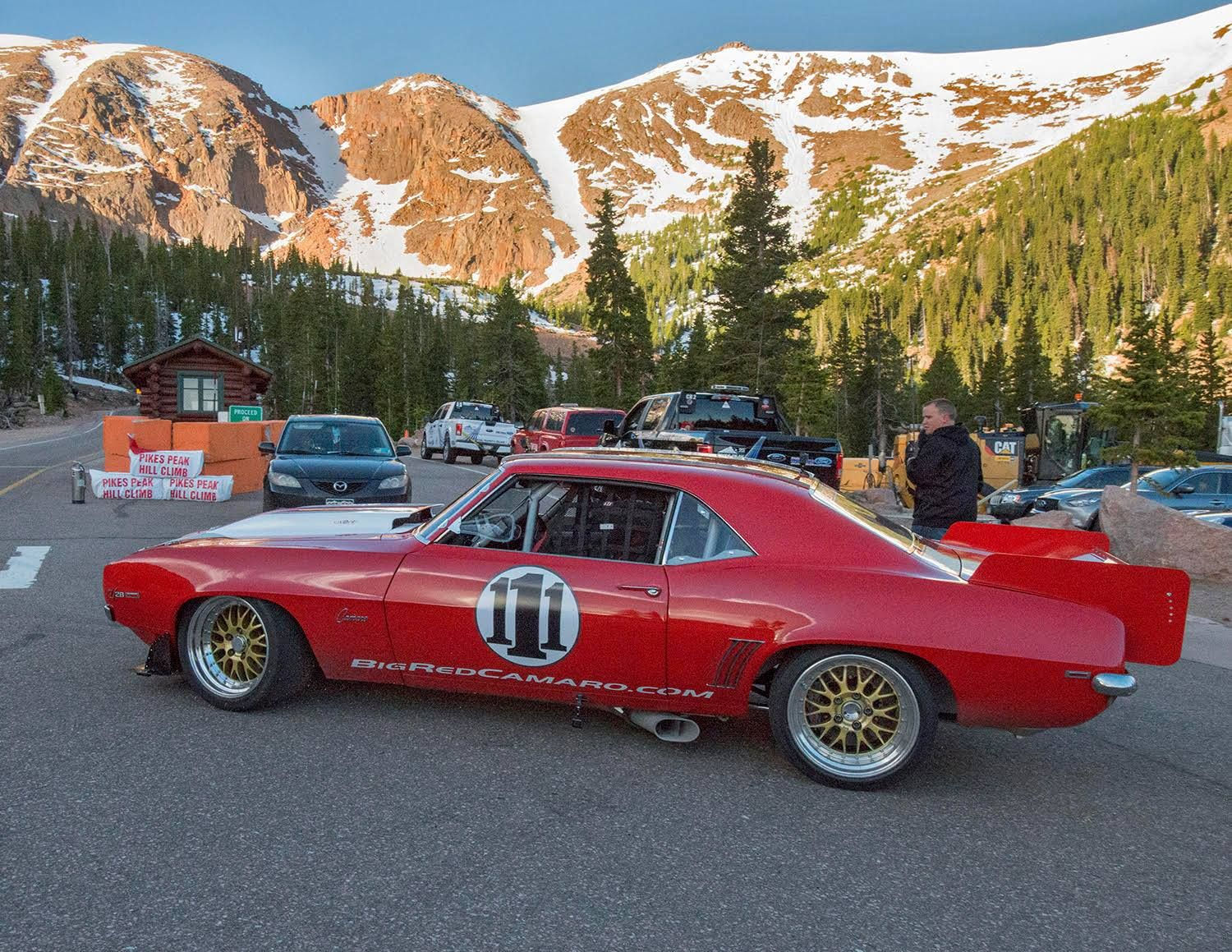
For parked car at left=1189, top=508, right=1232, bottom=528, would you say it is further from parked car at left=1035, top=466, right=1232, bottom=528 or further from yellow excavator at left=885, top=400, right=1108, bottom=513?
yellow excavator at left=885, top=400, right=1108, bottom=513

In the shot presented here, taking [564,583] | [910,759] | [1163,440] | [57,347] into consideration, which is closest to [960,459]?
[910,759]

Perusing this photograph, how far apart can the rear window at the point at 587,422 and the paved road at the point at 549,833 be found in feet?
54.2

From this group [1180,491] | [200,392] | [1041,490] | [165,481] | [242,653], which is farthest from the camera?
[200,392]

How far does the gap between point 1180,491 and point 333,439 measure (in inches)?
551

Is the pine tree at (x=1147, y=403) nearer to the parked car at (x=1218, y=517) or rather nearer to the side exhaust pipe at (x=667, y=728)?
the parked car at (x=1218, y=517)

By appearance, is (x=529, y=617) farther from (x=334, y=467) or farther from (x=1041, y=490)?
(x=1041, y=490)

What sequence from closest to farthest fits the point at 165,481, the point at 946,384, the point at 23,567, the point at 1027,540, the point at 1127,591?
1. the point at 1127,591
2. the point at 1027,540
3. the point at 23,567
4. the point at 165,481
5. the point at 946,384

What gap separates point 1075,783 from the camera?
13.0ft

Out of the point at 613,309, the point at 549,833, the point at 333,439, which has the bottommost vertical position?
the point at 549,833

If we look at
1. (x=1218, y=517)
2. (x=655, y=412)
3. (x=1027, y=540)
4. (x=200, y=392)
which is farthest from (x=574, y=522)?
(x=200, y=392)

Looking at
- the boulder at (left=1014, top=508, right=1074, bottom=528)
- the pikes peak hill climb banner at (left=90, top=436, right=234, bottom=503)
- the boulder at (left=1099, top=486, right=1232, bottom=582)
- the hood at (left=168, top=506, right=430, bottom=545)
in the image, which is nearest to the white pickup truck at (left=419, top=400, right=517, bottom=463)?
the pikes peak hill climb banner at (left=90, top=436, right=234, bottom=503)

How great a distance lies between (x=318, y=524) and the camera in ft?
16.2

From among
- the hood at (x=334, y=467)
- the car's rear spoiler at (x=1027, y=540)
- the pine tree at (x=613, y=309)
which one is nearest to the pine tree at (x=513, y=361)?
the pine tree at (x=613, y=309)

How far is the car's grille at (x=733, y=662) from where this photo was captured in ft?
12.4
